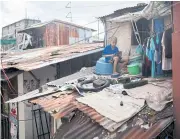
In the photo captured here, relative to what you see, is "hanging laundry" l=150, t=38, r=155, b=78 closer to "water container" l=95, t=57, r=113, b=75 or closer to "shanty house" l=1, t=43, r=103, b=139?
"water container" l=95, t=57, r=113, b=75

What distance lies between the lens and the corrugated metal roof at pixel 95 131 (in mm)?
3740

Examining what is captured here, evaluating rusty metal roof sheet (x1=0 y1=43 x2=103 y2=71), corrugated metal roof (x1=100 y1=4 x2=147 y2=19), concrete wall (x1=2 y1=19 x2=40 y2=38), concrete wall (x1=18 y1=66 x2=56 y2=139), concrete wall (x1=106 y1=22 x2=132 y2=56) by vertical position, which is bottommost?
concrete wall (x1=18 y1=66 x2=56 y2=139)

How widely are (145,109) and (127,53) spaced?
458 cm

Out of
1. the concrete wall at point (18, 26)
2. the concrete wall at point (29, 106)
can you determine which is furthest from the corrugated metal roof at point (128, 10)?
the concrete wall at point (18, 26)

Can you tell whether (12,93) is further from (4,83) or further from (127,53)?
(127,53)

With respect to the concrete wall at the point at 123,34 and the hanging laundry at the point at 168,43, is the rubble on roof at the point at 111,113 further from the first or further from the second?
the concrete wall at the point at 123,34

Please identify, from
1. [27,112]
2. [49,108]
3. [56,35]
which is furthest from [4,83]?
[56,35]

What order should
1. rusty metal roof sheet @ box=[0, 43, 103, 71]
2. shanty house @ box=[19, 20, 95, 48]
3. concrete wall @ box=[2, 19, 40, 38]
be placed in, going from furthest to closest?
concrete wall @ box=[2, 19, 40, 38]
shanty house @ box=[19, 20, 95, 48]
rusty metal roof sheet @ box=[0, 43, 103, 71]

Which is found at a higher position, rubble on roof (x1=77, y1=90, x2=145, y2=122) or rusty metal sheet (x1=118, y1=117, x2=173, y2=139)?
rubble on roof (x1=77, y1=90, x2=145, y2=122)

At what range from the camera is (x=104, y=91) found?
17.6 ft

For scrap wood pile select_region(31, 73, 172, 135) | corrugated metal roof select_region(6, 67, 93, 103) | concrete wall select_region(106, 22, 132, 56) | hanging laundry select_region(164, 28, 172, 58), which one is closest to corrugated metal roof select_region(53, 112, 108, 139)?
scrap wood pile select_region(31, 73, 172, 135)

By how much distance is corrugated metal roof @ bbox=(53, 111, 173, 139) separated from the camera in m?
3.74

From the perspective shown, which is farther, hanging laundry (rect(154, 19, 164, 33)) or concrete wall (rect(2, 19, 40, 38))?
concrete wall (rect(2, 19, 40, 38))

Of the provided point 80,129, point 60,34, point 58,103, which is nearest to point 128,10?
point 58,103
